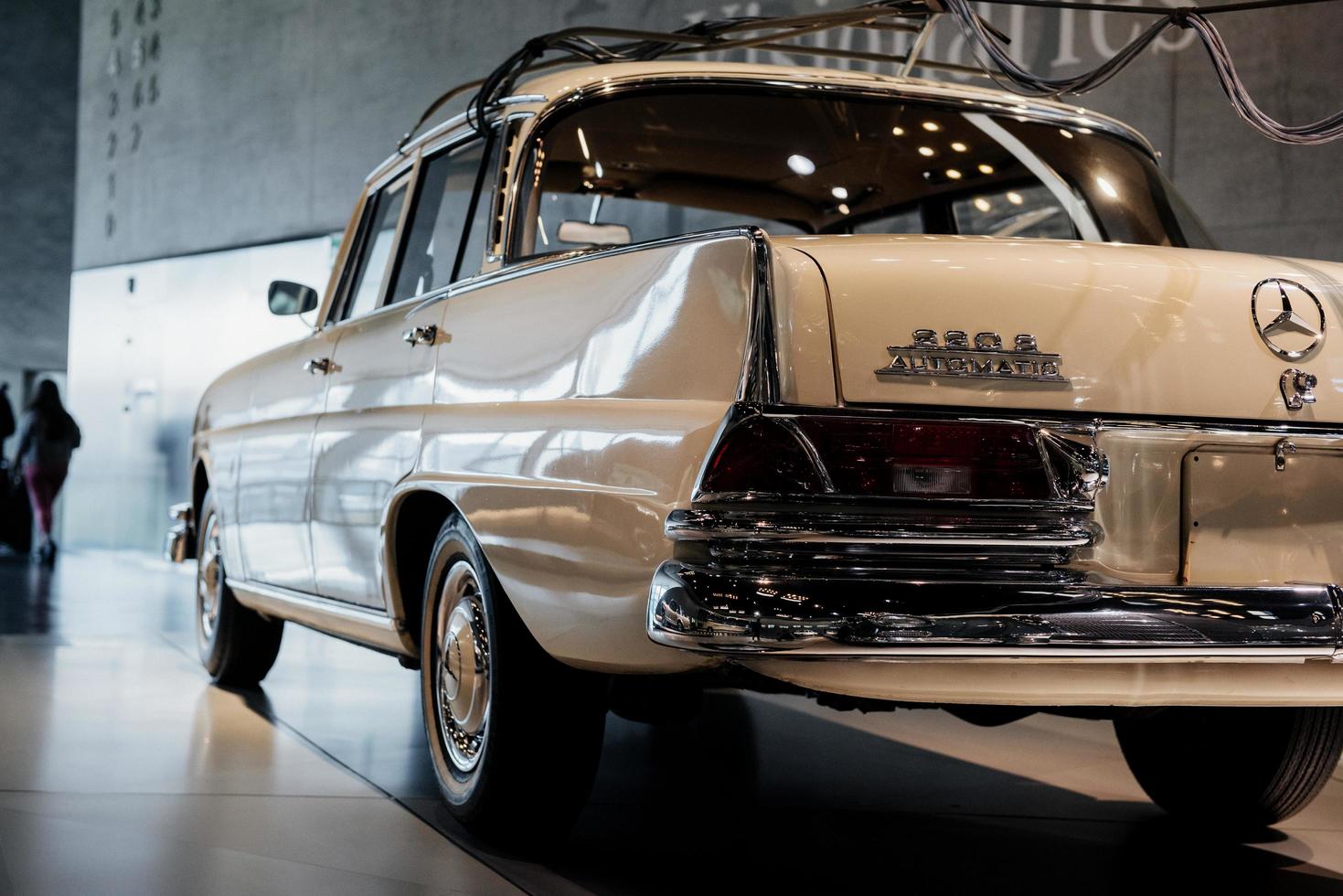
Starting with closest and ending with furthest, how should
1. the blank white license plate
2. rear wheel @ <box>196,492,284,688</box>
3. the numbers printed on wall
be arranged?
the blank white license plate < rear wheel @ <box>196,492,284,688</box> < the numbers printed on wall

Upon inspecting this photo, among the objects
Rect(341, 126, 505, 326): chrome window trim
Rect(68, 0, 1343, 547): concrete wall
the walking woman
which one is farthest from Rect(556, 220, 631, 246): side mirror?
the walking woman

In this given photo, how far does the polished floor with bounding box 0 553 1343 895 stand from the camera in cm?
351

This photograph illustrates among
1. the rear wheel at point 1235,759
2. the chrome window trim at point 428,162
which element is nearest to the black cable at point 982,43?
the chrome window trim at point 428,162

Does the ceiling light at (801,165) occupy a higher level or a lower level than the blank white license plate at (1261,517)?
higher

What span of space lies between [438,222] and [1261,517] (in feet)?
8.35

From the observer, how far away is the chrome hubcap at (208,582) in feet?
21.0

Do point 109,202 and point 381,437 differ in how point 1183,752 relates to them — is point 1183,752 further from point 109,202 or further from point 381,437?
point 109,202

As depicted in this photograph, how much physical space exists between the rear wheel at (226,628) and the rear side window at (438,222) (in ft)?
6.45

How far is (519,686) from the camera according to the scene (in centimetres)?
342

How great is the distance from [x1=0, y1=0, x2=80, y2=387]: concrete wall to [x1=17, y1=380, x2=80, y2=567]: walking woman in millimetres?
6638

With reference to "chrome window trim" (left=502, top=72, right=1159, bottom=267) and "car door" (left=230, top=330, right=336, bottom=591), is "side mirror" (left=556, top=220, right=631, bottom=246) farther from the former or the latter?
"car door" (left=230, top=330, right=336, bottom=591)

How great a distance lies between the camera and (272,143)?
13.1 meters

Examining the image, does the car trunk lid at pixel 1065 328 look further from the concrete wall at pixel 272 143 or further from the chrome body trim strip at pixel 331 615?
the concrete wall at pixel 272 143

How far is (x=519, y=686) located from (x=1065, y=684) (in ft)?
4.18
